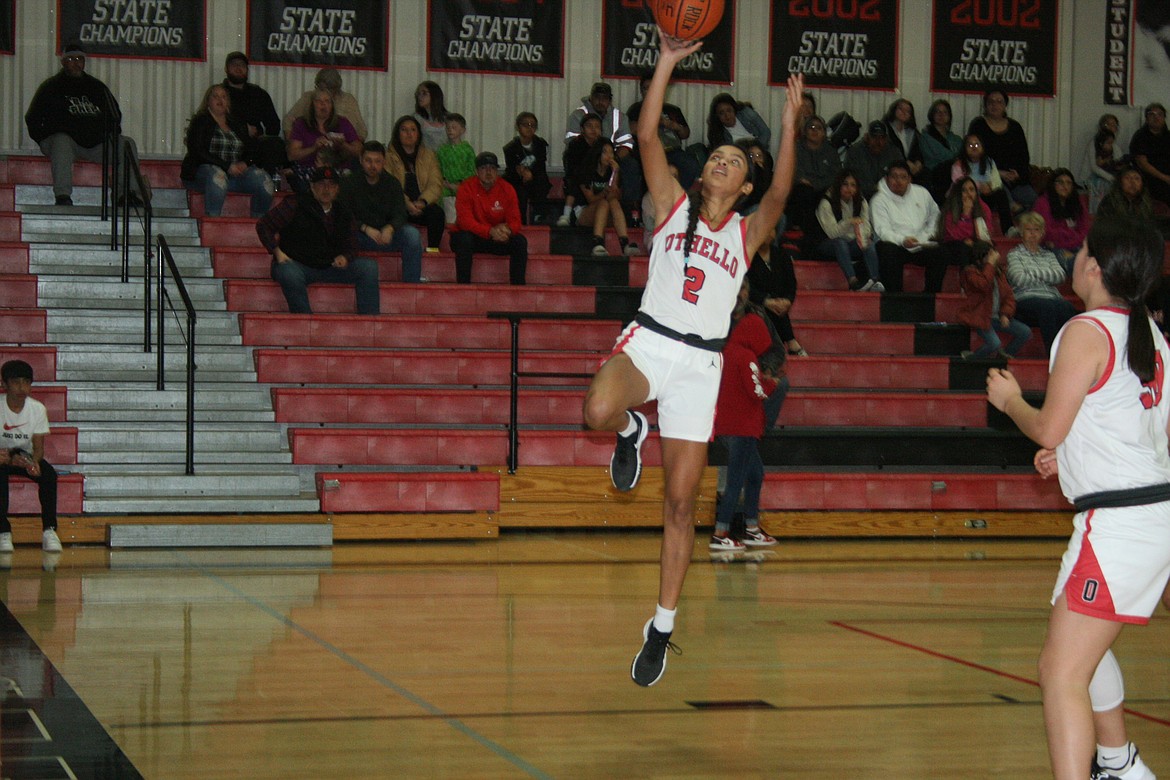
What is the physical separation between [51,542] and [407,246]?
4105 mm

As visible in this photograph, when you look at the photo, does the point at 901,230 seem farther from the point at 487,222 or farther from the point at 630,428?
the point at 630,428

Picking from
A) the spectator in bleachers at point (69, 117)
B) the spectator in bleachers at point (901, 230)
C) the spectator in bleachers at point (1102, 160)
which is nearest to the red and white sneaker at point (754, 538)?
the spectator in bleachers at point (901, 230)

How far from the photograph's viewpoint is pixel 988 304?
1178 cm

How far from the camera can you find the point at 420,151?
12.5 metres

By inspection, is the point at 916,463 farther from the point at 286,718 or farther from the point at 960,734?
the point at 286,718

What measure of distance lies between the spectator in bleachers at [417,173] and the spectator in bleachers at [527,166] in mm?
916

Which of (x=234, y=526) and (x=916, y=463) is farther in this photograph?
(x=916, y=463)

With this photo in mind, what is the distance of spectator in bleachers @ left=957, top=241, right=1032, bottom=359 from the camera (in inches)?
460

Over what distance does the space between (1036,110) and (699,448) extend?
1194cm

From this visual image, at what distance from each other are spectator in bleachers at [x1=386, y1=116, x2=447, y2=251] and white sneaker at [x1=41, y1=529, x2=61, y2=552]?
15.4ft

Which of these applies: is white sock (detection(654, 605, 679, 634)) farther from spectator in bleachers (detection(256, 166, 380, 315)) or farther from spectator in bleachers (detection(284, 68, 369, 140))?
spectator in bleachers (detection(284, 68, 369, 140))

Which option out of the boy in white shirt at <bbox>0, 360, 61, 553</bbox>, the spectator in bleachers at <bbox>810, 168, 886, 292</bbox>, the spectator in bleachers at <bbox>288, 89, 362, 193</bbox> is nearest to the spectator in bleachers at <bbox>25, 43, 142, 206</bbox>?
the spectator in bleachers at <bbox>288, 89, 362, 193</bbox>

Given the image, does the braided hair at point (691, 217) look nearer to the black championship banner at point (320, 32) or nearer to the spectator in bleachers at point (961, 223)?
the spectator in bleachers at point (961, 223)

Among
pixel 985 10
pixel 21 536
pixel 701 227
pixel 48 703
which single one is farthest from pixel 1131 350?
pixel 985 10
